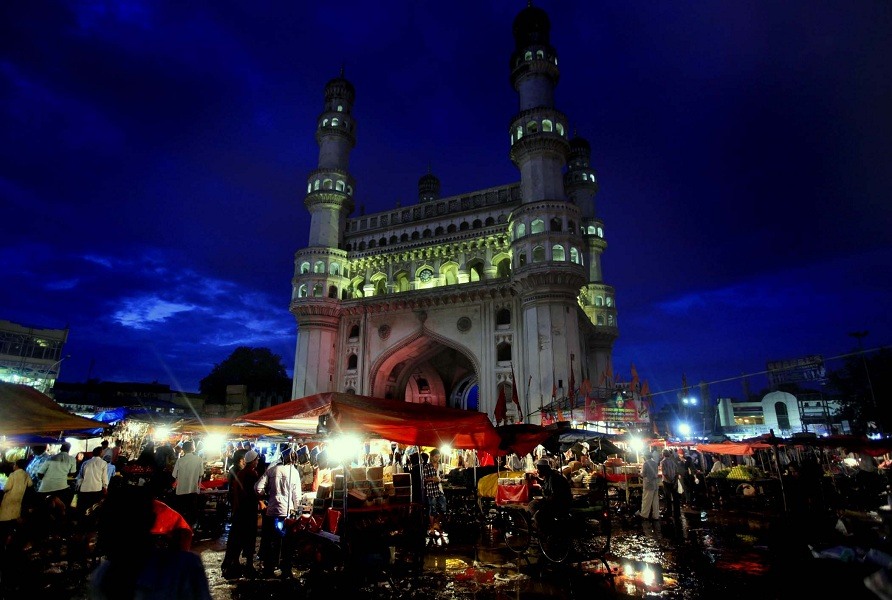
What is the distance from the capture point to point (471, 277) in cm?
3441

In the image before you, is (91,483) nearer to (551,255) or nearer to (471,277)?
(551,255)

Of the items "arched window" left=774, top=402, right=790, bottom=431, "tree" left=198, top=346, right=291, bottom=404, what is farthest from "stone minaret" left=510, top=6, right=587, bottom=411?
"arched window" left=774, top=402, right=790, bottom=431

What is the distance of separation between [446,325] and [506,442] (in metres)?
21.2

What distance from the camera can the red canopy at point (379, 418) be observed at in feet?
25.6

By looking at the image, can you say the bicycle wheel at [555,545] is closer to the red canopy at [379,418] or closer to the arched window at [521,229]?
the red canopy at [379,418]

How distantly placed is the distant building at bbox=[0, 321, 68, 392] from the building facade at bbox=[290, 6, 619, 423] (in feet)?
79.5

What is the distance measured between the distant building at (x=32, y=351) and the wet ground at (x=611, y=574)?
42.1 m

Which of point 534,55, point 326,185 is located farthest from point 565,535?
point 534,55

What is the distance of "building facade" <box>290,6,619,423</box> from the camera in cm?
2923

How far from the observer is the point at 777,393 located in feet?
207

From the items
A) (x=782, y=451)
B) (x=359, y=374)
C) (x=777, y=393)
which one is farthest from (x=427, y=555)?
(x=777, y=393)

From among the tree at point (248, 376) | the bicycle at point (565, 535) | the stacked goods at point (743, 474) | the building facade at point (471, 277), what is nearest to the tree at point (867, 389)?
the building facade at point (471, 277)

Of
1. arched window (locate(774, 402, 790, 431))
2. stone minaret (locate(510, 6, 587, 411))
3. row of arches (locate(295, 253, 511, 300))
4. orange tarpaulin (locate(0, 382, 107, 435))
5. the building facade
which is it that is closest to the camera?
orange tarpaulin (locate(0, 382, 107, 435))

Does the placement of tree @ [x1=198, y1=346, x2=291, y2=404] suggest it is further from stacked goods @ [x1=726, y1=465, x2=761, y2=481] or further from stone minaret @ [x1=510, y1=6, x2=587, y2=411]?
stacked goods @ [x1=726, y1=465, x2=761, y2=481]
